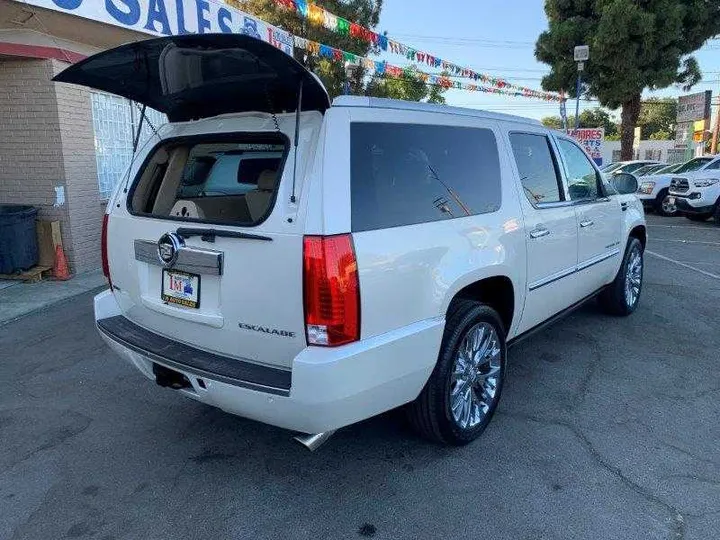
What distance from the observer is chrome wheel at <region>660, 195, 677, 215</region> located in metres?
15.8

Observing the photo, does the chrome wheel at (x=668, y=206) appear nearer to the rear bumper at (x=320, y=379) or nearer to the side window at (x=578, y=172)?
the side window at (x=578, y=172)

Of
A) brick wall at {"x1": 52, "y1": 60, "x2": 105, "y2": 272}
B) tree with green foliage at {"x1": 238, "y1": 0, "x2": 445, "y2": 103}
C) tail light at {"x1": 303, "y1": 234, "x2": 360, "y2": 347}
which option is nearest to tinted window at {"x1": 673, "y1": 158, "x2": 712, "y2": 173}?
tree with green foliage at {"x1": 238, "y1": 0, "x2": 445, "y2": 103}

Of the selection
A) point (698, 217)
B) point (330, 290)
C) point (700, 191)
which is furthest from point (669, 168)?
point (330, 290)

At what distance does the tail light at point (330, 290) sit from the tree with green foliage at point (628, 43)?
20.7 meters

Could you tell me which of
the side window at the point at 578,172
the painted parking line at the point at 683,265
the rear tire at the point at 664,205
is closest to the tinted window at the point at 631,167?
the rear tire at the point at 664,205

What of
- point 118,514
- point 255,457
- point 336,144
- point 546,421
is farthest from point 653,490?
point 118,514

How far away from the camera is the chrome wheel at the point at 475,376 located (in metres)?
3.13

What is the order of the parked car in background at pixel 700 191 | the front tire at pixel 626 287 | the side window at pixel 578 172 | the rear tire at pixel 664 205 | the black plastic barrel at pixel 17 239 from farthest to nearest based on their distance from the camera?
the rear tire at pixel 664 205 → the parked car in background at pixel 700 191 → the black plastic barrel at pixel 17 239 → the front tire at pixel 626 287 → the side window at pixel 578 172

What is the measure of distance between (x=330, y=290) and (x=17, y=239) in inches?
251

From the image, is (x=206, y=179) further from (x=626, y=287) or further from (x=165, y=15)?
(x=165, y=15)

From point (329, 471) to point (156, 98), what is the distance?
2.43 metres

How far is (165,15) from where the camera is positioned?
26.4 ft

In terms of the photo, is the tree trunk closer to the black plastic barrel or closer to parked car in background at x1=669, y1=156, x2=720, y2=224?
parked car in background at x1=669, y1=156, x2=720, y2=224

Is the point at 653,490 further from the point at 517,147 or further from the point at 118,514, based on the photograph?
the point at 118,514
